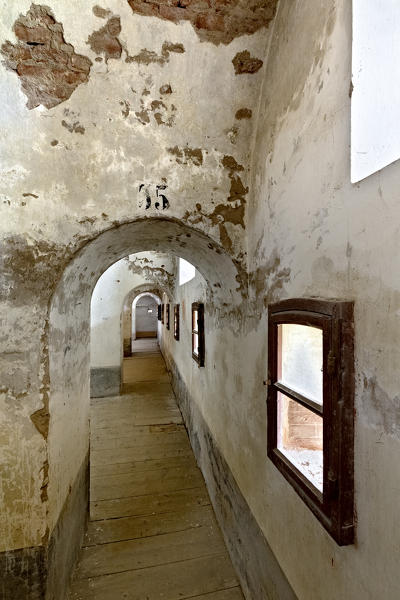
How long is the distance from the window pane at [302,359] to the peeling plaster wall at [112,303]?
18.3 feet

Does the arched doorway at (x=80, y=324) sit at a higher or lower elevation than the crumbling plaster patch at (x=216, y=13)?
lower

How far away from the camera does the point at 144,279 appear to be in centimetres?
732

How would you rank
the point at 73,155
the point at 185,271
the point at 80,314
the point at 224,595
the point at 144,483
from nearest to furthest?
the point at 73,155
the point at 224,595
the point at 80,314
the point at 144,483
the point at 185,271

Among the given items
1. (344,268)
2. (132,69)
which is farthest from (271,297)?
(132,69)

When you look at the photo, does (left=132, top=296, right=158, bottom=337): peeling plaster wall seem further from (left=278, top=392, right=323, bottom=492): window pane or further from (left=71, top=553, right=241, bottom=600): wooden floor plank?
(left=278, top=392, right=323, bottom=492): window pane

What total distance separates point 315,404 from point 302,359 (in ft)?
1.14

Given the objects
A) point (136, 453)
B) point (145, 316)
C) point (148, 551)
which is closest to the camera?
point (148, 551)

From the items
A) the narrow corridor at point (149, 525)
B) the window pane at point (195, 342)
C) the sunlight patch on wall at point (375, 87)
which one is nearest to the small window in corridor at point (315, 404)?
the sunlight patch on wall at point (375, 87)

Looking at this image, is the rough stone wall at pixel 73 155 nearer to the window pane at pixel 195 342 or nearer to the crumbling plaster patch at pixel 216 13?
the crumbling plaster patch at pixel 216 13

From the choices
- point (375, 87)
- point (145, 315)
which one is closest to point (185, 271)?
point (375, 87)

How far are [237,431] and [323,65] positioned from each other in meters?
2.55

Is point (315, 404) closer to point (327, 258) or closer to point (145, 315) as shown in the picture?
point (327, 258)

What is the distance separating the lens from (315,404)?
139cm

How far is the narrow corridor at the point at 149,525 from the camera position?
253 cm
